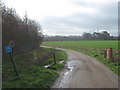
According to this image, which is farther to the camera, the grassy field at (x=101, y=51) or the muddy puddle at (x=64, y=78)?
the grassy field at (x=101, y=51)

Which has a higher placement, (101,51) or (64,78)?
(101,51)

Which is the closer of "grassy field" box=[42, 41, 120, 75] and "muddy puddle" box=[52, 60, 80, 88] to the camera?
"muddy puddle" box=[52, 60, 80, 88]

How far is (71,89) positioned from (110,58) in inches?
438

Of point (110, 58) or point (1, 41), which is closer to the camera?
point (1, 41)

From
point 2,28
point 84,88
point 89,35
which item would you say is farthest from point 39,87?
point 89,35

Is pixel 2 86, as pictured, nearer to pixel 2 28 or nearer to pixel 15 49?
pixel 2 28

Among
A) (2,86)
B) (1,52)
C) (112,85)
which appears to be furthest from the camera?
(1,52)

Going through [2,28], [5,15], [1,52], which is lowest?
[1,52]

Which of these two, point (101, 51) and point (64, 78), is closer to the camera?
point (64, 78)

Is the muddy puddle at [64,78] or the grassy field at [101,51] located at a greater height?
the grassy field at [101,51]

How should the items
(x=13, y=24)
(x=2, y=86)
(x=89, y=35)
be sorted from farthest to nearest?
(x=89, y=35), (x=13, y=24), (x=2, y=86)

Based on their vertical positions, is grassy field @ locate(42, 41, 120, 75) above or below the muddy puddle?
above

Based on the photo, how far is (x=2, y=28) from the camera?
13898mm

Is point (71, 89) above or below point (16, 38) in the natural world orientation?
below
